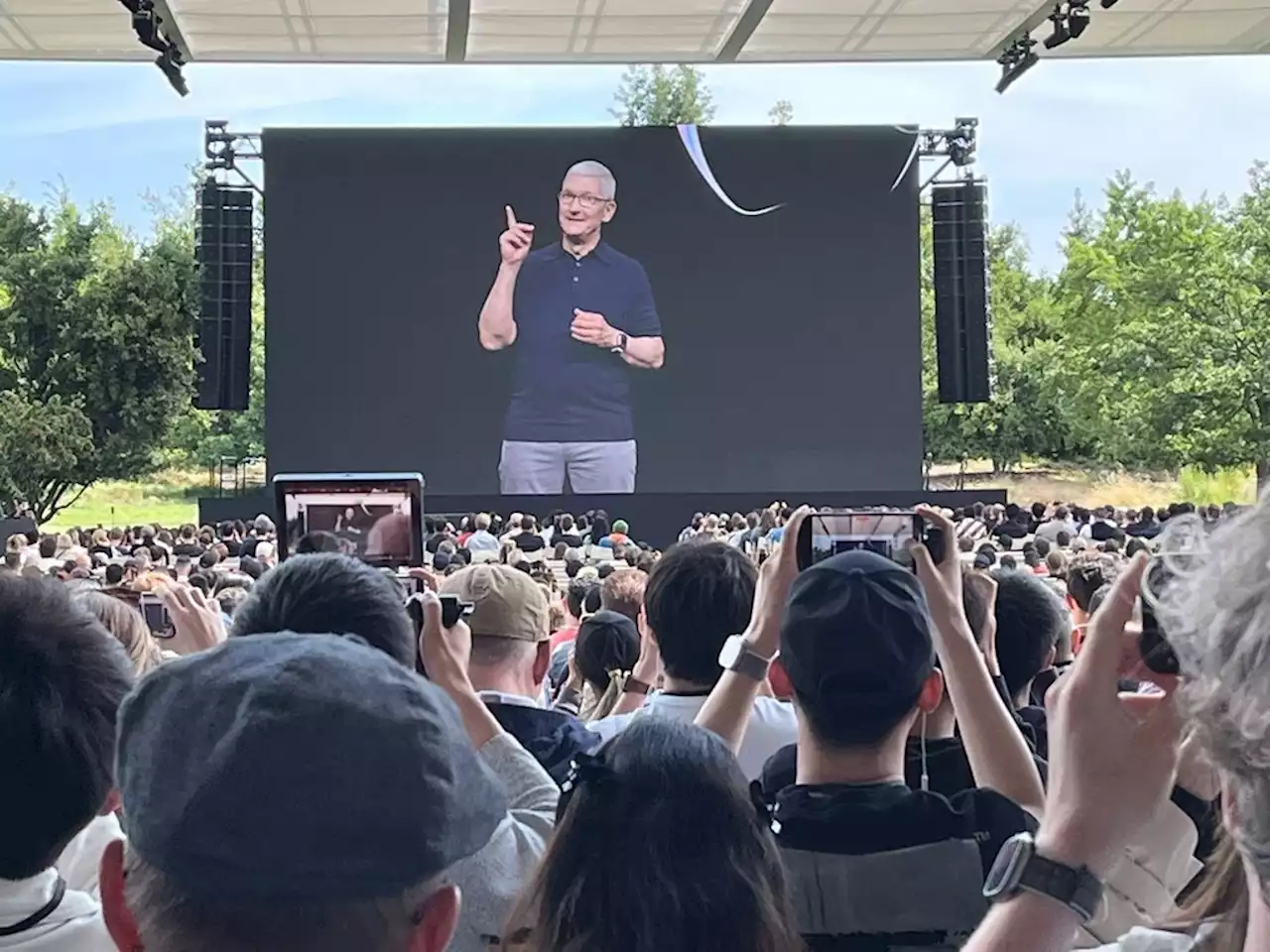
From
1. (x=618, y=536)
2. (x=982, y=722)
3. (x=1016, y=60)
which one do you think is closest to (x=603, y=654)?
(x=982, y=722)

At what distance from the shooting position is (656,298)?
16.1 meters

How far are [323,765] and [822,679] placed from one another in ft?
2.95

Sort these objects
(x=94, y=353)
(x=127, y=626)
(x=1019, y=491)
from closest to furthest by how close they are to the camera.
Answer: (x=127, y=626)
(x=94, y=353)
(x=1019, y=491)

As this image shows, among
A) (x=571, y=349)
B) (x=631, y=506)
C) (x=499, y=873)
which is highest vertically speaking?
(x=571, y=349)

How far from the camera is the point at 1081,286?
32.7 metres

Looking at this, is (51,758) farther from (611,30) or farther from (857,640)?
(611,30)

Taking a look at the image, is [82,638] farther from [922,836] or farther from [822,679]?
[922,836]

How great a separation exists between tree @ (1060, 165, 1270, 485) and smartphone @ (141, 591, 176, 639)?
23521 millimetres

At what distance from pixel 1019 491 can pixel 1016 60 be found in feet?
76.8

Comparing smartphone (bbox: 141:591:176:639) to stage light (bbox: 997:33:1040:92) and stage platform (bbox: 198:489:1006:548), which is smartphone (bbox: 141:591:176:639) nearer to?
stage light (bbox: 997:33:1040:92)

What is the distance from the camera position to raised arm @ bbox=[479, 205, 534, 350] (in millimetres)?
15727

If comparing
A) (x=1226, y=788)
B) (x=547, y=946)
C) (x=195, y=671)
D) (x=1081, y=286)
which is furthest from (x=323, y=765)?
(x=1081, y=286)

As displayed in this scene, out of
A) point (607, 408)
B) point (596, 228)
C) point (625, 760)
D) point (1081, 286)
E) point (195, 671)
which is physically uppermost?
point (1081, 286)

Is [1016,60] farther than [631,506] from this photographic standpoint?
No
